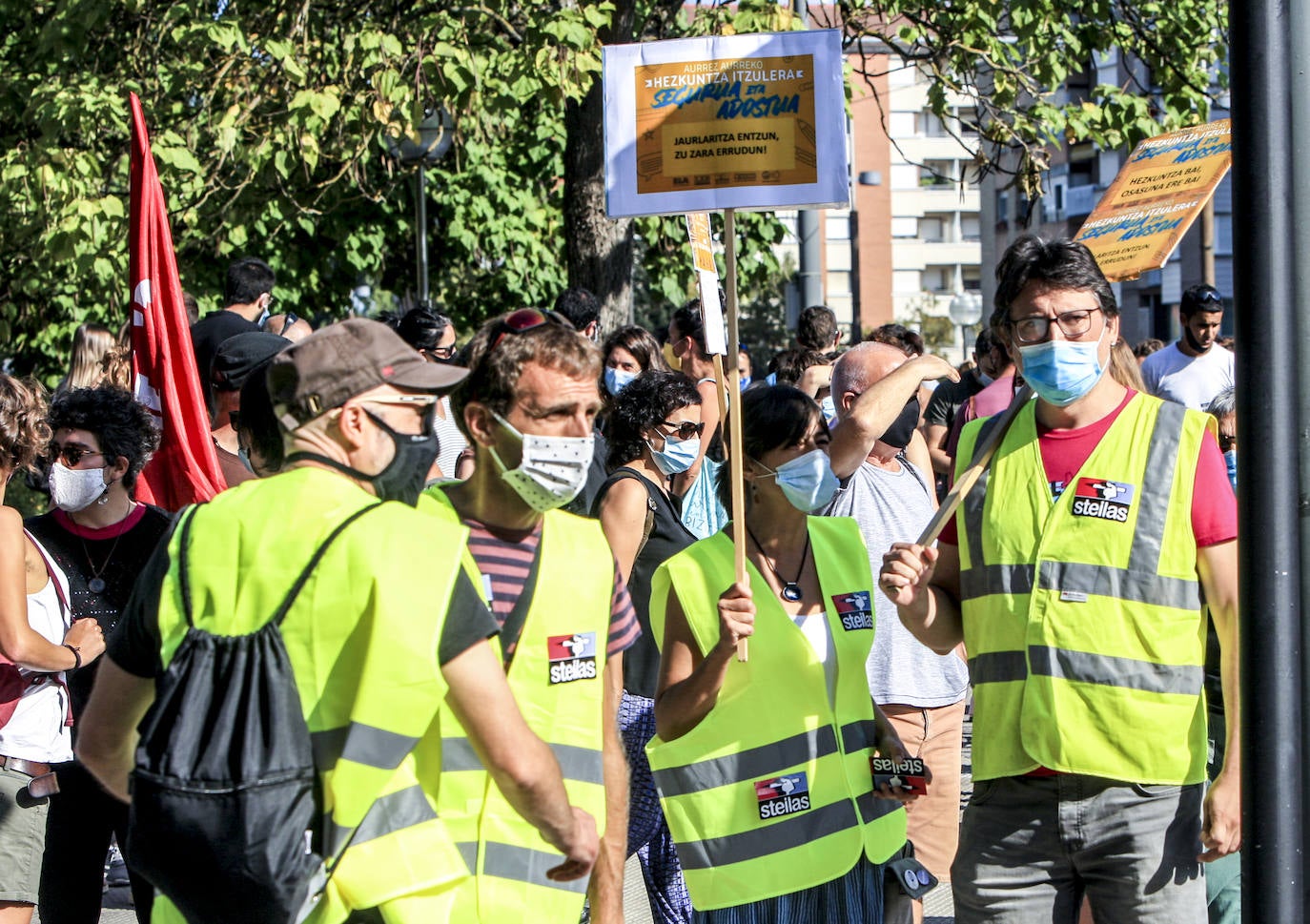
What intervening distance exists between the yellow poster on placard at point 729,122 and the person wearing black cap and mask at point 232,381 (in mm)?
1394

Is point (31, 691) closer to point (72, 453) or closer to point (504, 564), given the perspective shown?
point (72, 453)

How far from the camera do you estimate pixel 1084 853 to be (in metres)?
3.41

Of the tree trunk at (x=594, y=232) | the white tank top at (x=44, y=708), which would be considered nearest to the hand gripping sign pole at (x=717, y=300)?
the white tank top at (x=44, y=708)

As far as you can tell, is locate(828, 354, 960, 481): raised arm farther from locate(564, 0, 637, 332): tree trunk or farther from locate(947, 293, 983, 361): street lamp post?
locate(947, 293, 983, 361): street lamp post

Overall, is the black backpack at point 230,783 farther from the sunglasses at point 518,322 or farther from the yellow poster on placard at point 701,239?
the yellow poster on placard at point 701,239

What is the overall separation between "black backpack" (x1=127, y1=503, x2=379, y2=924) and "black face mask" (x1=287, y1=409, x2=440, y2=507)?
22cm

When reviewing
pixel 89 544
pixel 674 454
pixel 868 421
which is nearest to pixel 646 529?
pixel 674 454

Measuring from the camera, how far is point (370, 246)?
52.9ft

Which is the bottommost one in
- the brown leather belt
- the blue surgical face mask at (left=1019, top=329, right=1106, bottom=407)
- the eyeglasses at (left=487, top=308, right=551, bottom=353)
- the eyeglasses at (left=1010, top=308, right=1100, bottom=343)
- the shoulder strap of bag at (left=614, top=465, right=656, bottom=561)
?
the brown leather belt

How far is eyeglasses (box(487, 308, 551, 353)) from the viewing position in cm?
325

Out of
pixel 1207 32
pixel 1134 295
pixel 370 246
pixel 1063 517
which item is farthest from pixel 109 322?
pixel 1134 295

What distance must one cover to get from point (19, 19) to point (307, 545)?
1148 centimetres

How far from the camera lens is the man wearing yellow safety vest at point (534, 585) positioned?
9.76ft

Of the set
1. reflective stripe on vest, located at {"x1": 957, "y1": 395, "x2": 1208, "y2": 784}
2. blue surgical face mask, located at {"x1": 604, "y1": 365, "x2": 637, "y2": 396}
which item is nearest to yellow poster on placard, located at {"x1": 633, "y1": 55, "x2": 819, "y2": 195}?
reflective stripe on vest, located at {"x1": 957, "y1": 395, "x2": 1208, "y2": 784}
